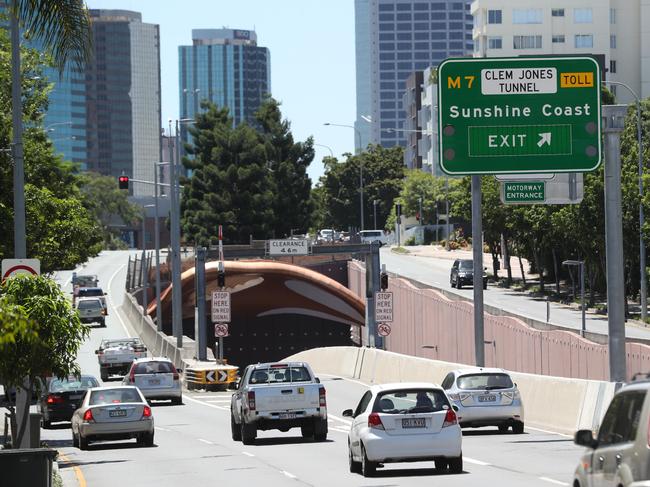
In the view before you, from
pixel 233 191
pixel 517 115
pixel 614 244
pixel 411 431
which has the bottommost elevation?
pixel 411 431

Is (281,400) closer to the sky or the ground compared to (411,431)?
closer to the ground

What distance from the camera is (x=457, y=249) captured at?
131875 mm

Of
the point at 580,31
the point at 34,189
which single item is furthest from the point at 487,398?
the point at 580,31

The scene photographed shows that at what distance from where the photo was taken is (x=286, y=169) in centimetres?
13038

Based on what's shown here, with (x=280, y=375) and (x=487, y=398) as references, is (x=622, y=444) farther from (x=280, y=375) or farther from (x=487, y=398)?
(x=280, y=375)

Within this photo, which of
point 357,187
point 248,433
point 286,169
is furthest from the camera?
point 357,187

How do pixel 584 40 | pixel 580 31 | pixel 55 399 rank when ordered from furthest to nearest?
pixel 580 31
pixel 584 40
pixel 55 399

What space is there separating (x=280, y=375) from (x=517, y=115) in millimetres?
7292

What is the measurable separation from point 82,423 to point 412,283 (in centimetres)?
4691

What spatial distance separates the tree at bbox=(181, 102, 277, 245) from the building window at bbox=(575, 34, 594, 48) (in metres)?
38.4

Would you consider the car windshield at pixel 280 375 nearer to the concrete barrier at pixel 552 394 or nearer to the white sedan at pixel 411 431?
the concrete barrier at pixel 552 394

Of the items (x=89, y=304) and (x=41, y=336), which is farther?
(x=89, y=304)

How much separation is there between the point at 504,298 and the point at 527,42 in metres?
68.6

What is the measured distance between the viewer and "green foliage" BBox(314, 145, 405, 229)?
550ft
